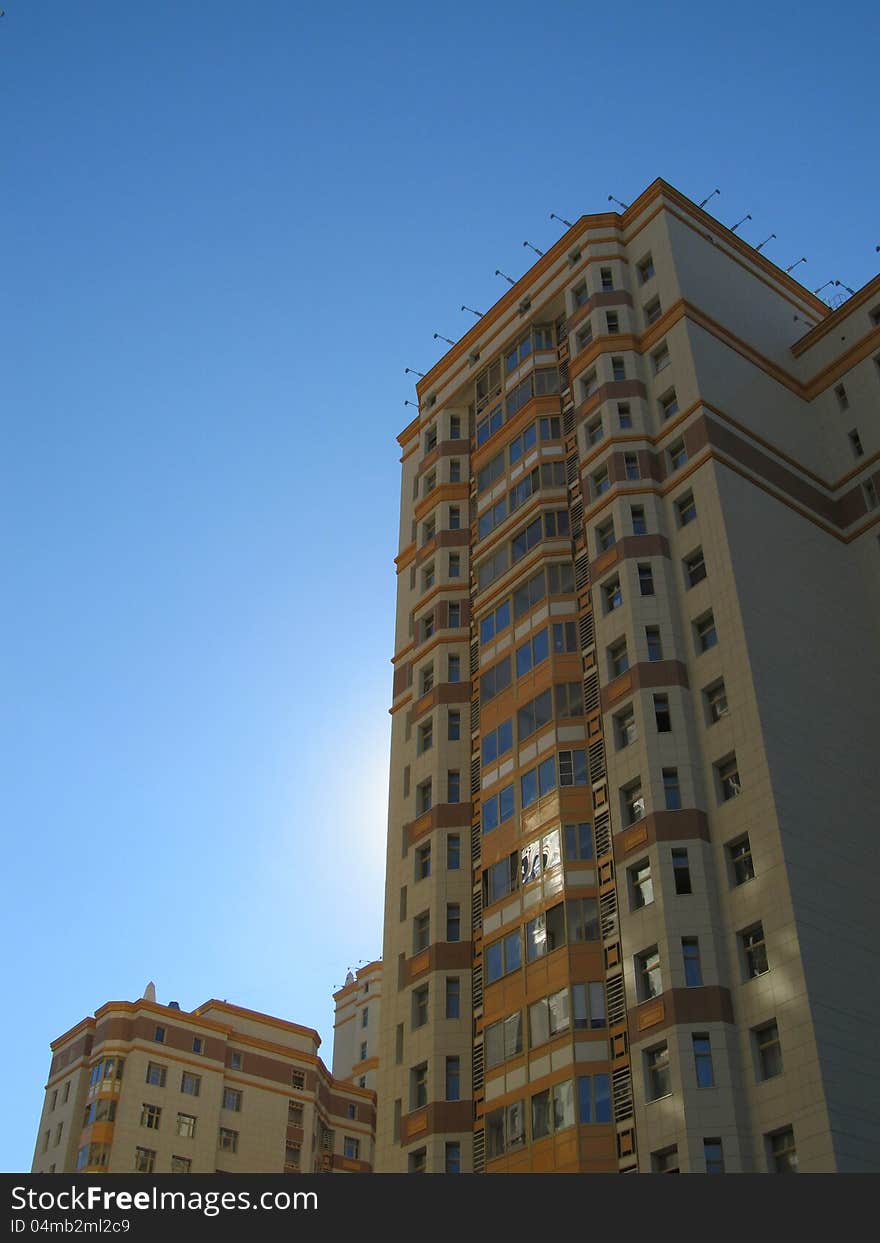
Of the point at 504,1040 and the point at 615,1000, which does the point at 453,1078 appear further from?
the point at 615,1000

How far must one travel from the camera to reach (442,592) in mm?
65812

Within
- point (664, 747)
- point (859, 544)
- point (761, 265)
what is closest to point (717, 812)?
point (664, 747)

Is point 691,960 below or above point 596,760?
below

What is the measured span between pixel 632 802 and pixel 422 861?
39.5 feet

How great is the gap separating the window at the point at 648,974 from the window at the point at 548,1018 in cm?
318

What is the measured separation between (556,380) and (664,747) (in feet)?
77.9

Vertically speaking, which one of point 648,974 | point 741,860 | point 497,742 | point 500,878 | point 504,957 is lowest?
point 648,974

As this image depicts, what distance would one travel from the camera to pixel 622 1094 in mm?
44719

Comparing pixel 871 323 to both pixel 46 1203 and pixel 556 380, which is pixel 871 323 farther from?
pixel 46 1203

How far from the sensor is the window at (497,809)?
55375 mm

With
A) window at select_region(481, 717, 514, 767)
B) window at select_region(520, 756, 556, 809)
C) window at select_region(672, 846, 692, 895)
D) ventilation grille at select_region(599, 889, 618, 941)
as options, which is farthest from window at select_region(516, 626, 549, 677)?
window at select_region(672, 846, 692, 895)

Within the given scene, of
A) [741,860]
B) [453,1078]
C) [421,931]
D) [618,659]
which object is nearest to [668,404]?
[618,659]

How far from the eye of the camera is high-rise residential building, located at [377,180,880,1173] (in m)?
43.3

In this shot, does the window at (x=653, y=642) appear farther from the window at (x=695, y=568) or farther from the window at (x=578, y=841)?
the window at (x=578, y=841)
